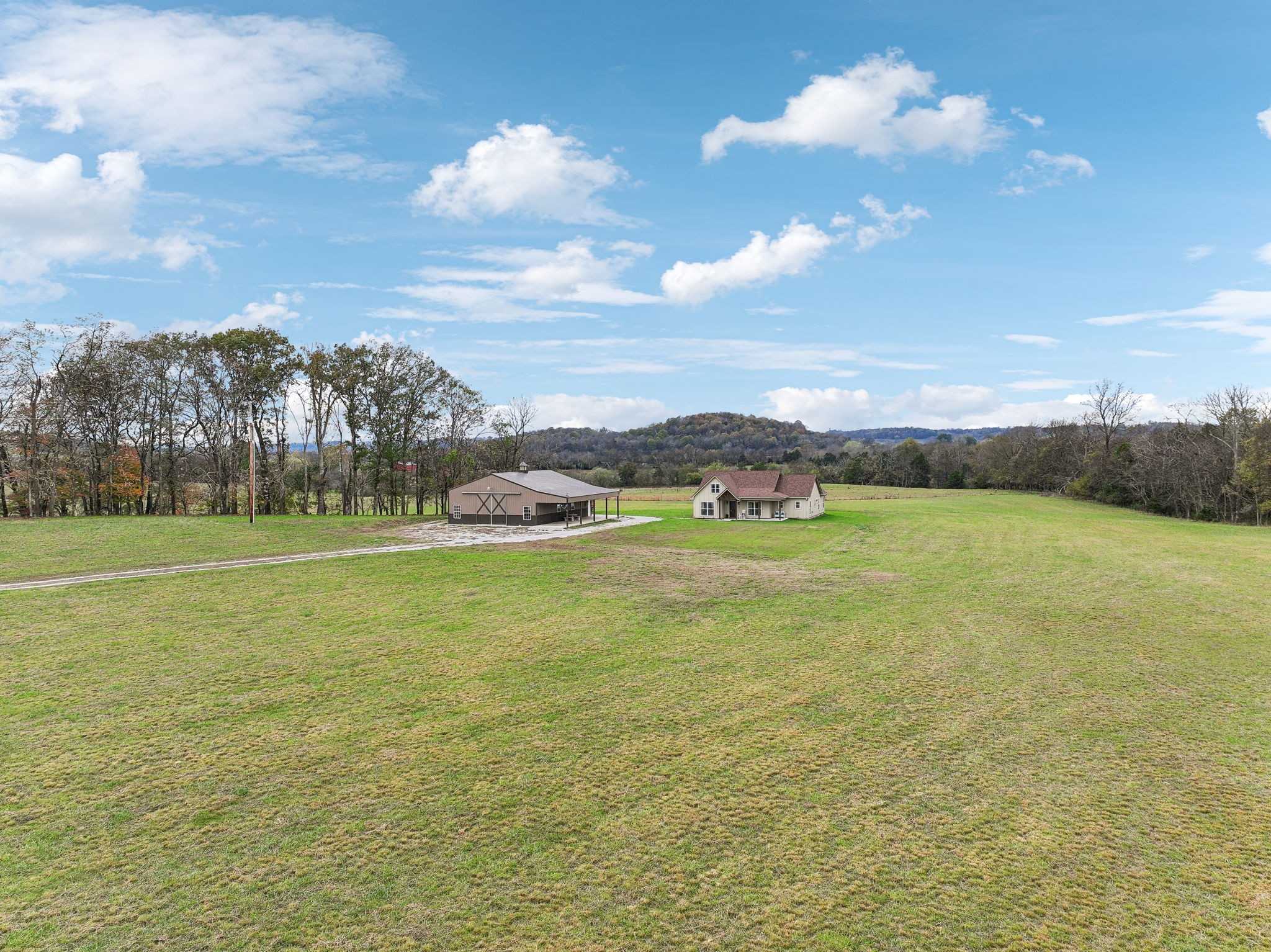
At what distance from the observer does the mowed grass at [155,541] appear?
21.2m

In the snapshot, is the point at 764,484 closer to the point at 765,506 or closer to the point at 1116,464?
the point at 765,506

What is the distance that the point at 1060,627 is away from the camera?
52.5 feet

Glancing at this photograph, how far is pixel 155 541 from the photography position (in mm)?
26109

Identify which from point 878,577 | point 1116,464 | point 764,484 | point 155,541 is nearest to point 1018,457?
point 1116,464

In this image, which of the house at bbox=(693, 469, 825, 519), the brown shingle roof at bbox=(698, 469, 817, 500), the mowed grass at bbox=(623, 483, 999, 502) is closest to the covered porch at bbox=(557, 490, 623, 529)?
the house at bbox=(693, 469, 825, 519)

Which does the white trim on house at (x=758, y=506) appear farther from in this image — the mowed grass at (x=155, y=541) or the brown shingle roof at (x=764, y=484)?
the mowed grass at (x=155, y=541)

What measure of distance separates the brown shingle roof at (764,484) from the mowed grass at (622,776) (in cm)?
2748

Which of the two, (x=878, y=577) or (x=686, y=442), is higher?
(x=686, y=442)

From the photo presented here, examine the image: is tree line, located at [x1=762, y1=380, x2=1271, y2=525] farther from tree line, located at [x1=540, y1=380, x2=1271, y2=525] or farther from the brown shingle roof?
the brown shingle roof

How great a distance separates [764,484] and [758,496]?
136 centimetres

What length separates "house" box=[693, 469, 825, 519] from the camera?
44.8 metres

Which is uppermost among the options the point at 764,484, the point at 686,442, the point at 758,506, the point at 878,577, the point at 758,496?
the point at 686,442

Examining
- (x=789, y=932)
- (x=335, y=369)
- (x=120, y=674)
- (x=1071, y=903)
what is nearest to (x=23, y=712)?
(x=120, y=674)

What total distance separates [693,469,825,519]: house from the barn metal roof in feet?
24.1
